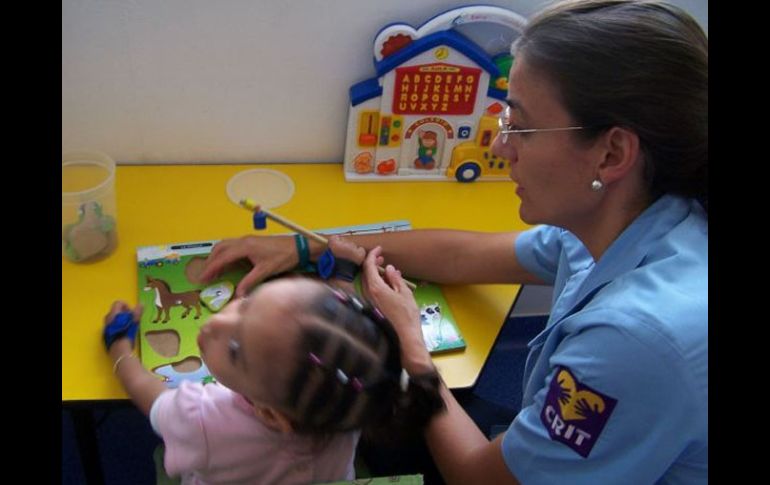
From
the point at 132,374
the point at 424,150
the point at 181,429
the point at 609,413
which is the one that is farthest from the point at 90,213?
the point at 609,413

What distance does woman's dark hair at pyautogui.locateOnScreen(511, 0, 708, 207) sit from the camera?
0.90 meters

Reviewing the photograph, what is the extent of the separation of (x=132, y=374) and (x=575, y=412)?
649mm

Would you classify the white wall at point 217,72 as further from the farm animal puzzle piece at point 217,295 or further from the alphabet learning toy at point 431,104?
the farm animal puzzle piece at point 217,295

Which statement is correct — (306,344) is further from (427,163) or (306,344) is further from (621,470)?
(427,163)

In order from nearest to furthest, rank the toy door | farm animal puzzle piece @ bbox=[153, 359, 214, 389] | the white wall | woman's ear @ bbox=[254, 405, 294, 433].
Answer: woman's ear @ bbox=[254, 405, 294, 433]
farm animal puzzle piece @ bbox=[153, 359, 214, 389]
the white wall
the toy door

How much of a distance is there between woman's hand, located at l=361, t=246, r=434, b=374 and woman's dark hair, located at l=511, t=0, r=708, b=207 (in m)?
0.43

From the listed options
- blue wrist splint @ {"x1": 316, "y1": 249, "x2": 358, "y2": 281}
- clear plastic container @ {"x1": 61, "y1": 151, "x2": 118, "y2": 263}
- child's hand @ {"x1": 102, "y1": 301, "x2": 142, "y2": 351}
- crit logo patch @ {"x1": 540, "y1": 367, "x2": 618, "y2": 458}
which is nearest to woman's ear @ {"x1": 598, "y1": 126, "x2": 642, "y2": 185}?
crit logo patch @ {"x1": 540, "y1": 367, "x2": 618, "y2": 458}

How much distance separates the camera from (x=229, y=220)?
1443mm

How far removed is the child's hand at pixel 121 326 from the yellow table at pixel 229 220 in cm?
3

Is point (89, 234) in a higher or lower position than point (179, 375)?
higher

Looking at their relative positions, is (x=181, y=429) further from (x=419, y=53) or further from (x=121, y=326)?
(x=419, y=53)

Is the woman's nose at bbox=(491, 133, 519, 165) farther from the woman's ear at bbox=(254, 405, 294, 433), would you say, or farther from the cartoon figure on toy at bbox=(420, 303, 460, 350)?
the woman's ear at bbox=(254, 405, 294, 433)
